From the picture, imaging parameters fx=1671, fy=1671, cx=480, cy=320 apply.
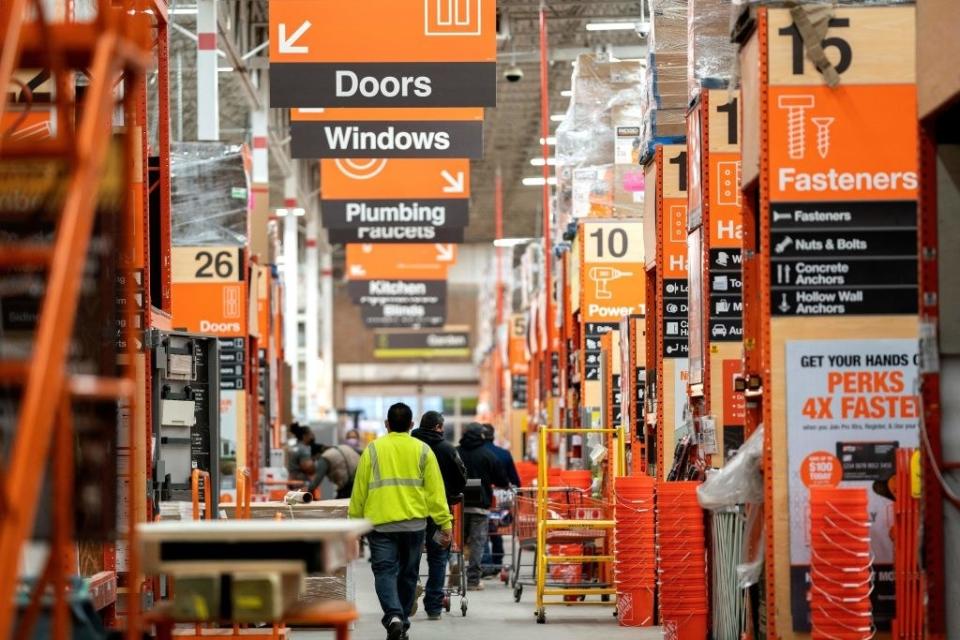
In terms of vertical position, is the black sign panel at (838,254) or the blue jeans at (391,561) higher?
the black sign panel at (838,254)

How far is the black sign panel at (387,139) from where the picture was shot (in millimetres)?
14469

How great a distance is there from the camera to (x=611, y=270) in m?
18.2

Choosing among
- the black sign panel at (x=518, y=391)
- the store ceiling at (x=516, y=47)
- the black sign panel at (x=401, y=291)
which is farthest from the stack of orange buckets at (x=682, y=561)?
the black sign panel at (x=518, y=391)

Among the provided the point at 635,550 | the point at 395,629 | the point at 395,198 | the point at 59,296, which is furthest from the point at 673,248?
the point at 59,296

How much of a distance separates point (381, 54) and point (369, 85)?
0.28 m

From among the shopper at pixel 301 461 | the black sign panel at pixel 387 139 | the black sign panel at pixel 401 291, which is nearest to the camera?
the black sign panel at pixel 387 139

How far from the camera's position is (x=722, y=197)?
10.8 metres

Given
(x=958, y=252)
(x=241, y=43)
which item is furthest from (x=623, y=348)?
(x=241, y=43)

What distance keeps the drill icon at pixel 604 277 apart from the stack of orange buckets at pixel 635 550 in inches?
217

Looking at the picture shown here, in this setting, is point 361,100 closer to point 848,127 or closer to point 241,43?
point 848,127

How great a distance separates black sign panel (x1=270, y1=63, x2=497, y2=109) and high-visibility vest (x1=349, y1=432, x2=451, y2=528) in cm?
283

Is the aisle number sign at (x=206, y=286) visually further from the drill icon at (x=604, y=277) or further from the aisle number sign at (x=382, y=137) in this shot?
the aisle number sign at (x=382, y=137)

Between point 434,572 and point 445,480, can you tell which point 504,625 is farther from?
point 445,480

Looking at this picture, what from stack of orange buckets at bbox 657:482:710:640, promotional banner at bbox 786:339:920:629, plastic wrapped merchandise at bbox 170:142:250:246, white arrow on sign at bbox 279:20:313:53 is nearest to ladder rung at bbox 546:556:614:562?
stack of orange buckets at bbox 657:482:710:640
